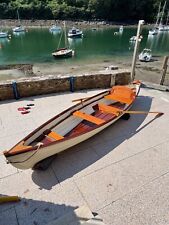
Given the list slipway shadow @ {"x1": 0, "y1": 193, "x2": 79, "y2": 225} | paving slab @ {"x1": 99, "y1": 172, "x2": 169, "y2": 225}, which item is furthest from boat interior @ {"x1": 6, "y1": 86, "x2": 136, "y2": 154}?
paving slab @ {"x1": 99, "y1": 172, "x2": 169, "y2": 225}

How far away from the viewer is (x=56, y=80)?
1048 cm

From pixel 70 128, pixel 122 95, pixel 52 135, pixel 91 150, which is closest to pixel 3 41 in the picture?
pixel 122 95

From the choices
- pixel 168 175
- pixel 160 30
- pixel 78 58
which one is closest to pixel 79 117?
pixel 168 175

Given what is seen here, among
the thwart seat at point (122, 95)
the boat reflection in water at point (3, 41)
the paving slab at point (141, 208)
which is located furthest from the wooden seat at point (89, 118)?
the boat reflection in water at point (3, 41)

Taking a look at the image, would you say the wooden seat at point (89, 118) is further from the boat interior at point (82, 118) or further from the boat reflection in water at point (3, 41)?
the boat reflection in water at point (3, 41)

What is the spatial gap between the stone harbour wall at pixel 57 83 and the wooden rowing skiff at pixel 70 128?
202 centimetres

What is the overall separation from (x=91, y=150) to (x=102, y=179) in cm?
126

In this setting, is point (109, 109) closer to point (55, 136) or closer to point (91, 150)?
point (91, 150)

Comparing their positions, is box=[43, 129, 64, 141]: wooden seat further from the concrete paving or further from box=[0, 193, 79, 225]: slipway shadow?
box=[0, 193, 79, 225]: slipway shadow

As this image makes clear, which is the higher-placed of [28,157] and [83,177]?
[28,157]

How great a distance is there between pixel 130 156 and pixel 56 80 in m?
5.83

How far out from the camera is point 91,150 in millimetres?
6570

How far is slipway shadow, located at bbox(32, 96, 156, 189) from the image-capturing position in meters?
5.66

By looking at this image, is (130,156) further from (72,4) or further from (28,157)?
(72,4)
